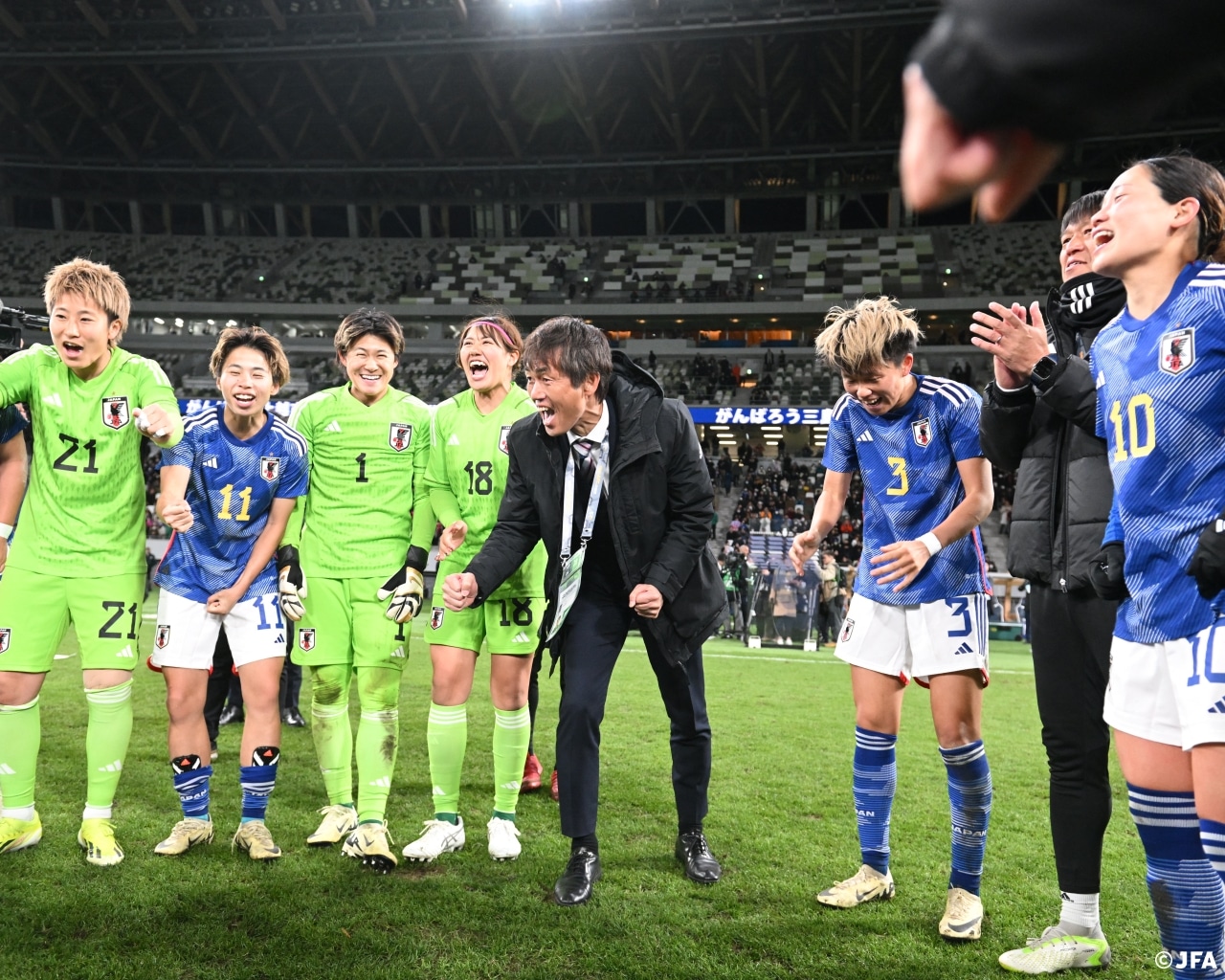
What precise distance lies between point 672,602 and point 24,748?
303 centimetres

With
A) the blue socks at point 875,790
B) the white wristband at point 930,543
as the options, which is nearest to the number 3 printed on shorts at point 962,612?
the white wristband at point 930,543

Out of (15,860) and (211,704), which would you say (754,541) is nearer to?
(211,704)

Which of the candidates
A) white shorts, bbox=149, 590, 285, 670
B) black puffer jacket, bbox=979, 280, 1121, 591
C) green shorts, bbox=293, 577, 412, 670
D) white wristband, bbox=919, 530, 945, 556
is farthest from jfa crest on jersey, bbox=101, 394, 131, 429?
black puffer jacket, bbox=979, 280, 1121, 591

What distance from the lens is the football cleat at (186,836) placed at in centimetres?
394

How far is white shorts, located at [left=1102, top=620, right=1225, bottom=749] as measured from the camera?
207 cm

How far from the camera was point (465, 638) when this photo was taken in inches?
171

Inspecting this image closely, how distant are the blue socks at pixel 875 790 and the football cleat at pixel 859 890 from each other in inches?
1.5

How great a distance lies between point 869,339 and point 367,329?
2484 mm

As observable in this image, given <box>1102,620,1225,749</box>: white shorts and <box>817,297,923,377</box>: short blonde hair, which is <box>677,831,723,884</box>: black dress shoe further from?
<box>817,297,923,377</box>: short blonde hair

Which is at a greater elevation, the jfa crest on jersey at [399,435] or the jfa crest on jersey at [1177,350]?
the jfa crest on jersey at [1177,350]

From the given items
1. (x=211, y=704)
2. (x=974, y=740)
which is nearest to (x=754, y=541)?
(x=211, y=704)

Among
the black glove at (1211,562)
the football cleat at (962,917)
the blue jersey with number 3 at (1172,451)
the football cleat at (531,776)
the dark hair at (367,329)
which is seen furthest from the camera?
the football cleat at (531,776)

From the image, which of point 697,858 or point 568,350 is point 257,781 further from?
point 568,350

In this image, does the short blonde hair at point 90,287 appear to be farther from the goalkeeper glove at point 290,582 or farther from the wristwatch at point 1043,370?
the wristwatch at point 1043,370
